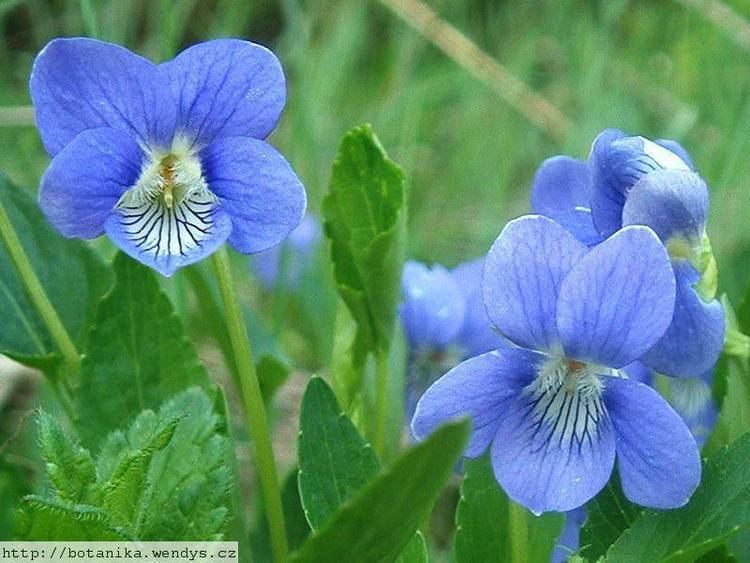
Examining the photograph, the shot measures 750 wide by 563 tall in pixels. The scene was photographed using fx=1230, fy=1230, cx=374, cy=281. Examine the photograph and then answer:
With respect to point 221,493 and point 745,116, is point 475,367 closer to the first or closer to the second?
point 221,493

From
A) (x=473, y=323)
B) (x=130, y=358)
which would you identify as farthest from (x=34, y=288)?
(x=473, y=323)

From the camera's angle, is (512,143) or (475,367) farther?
(512,143)

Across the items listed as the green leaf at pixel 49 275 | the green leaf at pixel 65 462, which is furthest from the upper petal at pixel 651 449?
the green leaf at pixel 49 275

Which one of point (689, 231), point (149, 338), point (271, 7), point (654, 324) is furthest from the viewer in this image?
point (271, 7)

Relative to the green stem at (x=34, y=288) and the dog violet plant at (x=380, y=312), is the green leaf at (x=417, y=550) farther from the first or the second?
the green stem at (x=34, y=288)

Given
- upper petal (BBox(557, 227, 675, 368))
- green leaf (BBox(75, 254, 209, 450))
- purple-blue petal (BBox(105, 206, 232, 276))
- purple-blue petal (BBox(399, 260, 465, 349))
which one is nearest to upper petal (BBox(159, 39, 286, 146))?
purple-blue petal (BBox(105, 206, 232, 276))

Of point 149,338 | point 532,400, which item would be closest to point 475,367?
point 532,400

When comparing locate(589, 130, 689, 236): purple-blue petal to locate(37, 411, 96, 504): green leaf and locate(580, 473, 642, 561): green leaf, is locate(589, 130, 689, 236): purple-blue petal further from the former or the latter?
locate(37, 411, 96, 504): green leaf
